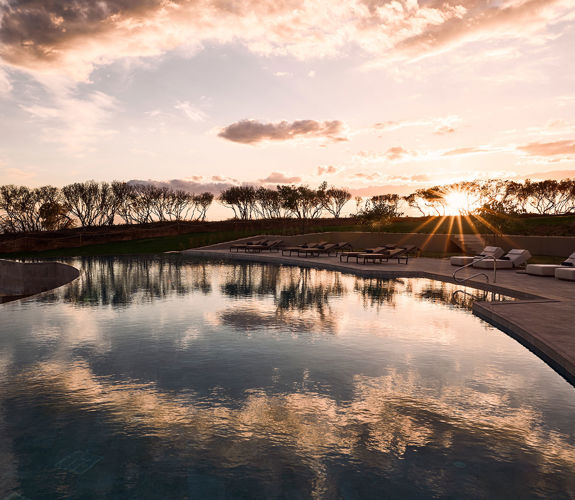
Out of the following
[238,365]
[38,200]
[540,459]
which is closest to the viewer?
[540,459]

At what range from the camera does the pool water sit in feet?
11.4

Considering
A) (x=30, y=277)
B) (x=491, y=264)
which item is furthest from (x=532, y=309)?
(x=30, y=277)

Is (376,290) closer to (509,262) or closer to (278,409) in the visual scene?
(509,262)

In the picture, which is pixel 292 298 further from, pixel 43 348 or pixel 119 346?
pixel 43 348

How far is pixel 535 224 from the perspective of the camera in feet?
144

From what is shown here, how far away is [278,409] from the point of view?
15.6 feet

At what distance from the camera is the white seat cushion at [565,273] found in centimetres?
1395

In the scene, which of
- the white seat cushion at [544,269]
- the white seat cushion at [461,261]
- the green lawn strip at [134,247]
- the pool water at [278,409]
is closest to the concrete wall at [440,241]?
the green lawn strip at [134,247]

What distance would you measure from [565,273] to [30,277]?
928 inches

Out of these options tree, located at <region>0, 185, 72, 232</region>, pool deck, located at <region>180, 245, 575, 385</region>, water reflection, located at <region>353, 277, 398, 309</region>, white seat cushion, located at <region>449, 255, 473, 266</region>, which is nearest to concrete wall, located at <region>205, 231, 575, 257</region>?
white seat cushion, located at <region>449, 255, 473, 266</region>

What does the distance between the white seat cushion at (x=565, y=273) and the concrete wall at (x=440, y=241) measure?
11.2 m

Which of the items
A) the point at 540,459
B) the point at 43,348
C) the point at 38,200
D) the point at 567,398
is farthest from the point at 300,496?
the point at 38,200

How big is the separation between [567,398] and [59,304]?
11006mm

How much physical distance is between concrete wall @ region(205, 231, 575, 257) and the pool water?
19.6 metres
